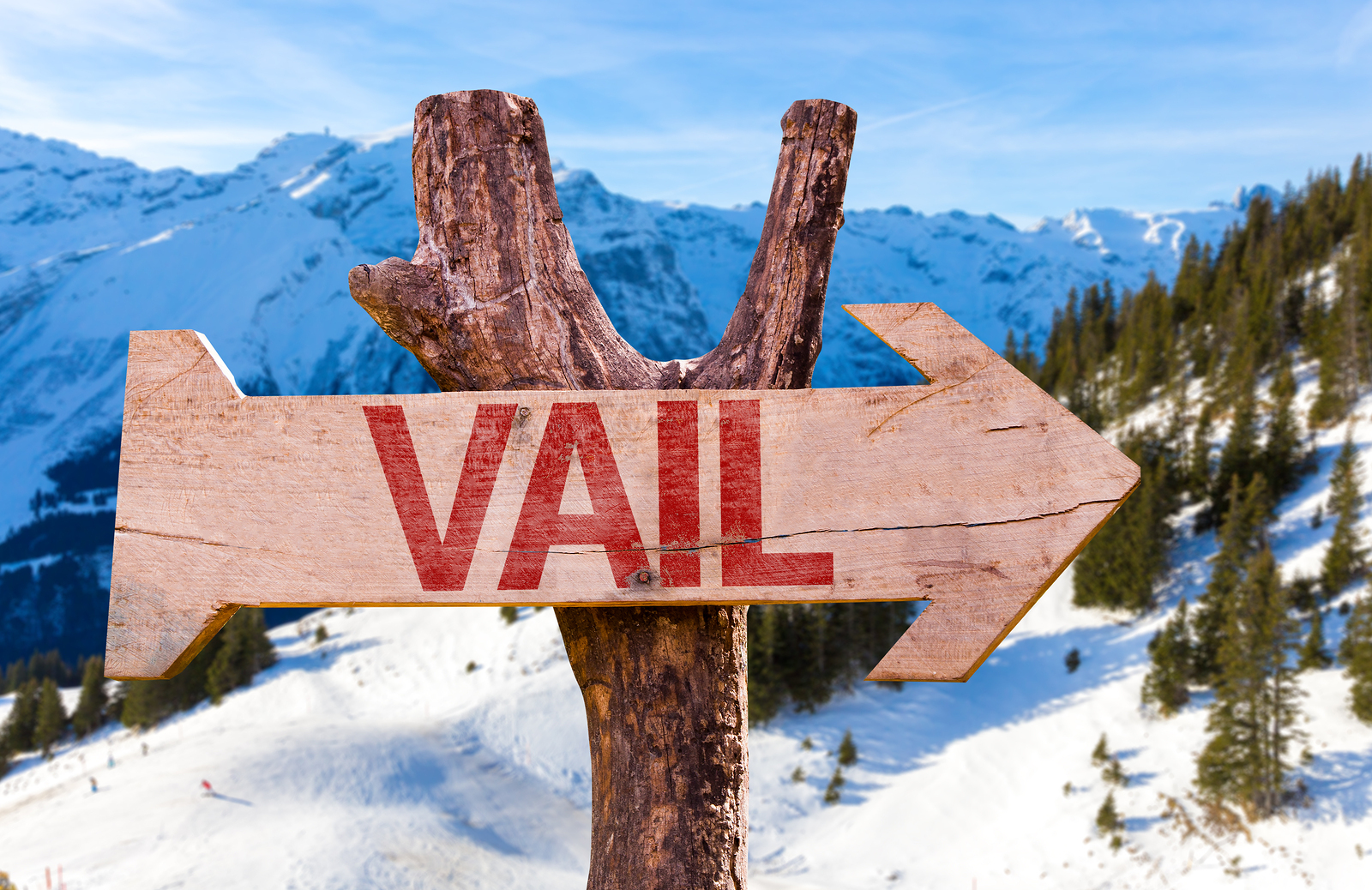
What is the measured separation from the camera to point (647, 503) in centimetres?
169

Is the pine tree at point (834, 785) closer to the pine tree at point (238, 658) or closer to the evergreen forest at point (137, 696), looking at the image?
the evergreen forest at point (137, 696)

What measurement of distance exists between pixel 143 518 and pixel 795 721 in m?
30.4

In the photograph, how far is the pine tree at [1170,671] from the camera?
27.0 metres

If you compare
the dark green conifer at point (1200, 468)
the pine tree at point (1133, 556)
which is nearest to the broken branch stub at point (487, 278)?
the pine tree at point (1133, 556)

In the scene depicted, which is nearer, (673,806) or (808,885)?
(673,806)

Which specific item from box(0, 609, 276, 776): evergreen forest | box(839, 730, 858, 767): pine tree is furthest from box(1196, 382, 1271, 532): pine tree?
box(0, 609, 276, 776): evergreen forest

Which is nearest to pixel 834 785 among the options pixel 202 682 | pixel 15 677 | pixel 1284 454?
pixel 1284 454

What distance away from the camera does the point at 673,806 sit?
1.75 metres

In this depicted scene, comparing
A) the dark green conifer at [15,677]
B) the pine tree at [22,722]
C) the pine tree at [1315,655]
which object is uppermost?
the pine tree at [1315,655]

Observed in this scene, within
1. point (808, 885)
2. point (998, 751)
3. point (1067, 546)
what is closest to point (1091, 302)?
point (998, 751)

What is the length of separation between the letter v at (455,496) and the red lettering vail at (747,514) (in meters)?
0.48

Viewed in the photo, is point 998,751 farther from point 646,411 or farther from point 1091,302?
point 1091,302

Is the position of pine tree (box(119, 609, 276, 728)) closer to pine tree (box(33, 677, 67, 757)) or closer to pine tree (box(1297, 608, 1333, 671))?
pine tree (box(33, 677, 67, 757))

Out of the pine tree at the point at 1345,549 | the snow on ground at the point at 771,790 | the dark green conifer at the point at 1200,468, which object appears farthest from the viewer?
the dark green conifer at the point at 1200,468
